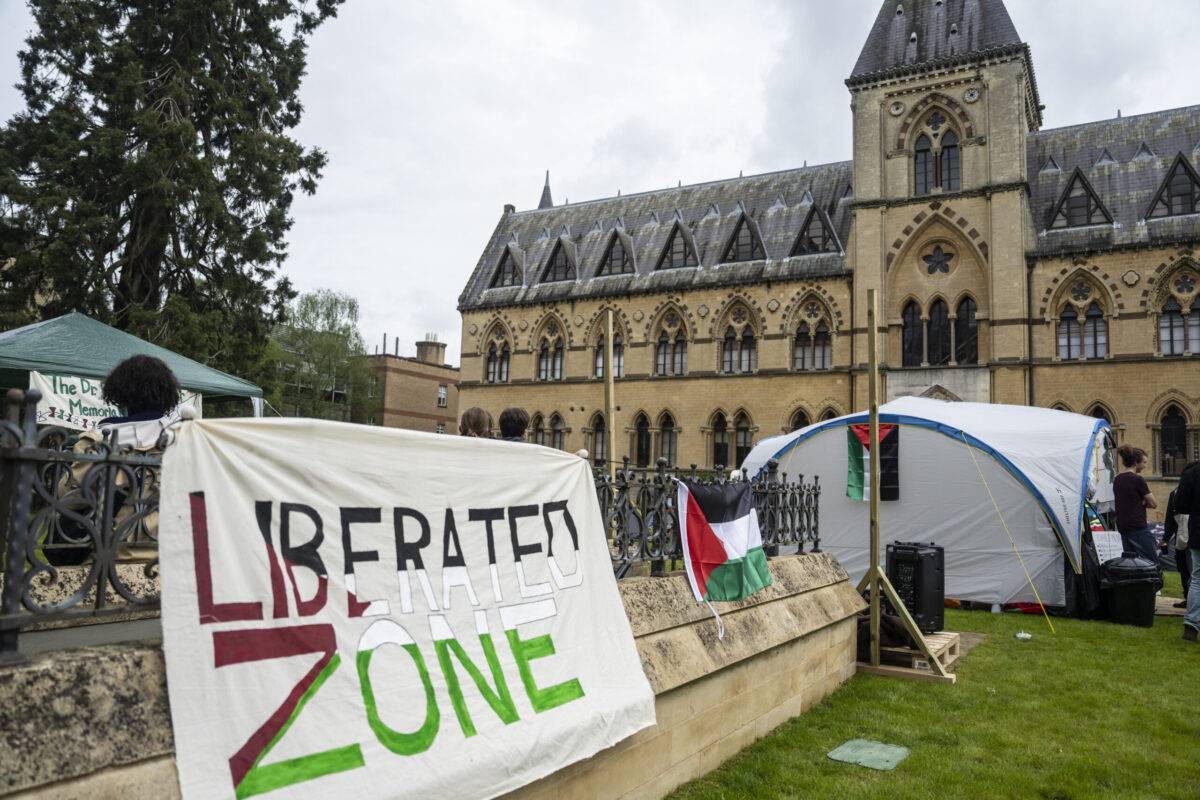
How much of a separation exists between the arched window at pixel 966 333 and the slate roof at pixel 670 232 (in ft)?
15.1

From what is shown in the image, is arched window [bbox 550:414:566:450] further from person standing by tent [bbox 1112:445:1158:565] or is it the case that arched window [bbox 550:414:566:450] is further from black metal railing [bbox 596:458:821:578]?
black metal railing [bbox 596:458:821:578]

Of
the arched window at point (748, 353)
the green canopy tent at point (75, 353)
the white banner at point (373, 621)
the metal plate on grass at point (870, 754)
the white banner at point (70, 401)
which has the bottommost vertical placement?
the metal plate on grass at point (870, 754)

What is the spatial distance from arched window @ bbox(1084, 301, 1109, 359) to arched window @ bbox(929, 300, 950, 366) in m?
4.38

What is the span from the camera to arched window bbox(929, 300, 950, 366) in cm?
2972

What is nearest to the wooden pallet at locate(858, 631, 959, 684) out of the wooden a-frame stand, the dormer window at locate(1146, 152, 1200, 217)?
the wooden a-frame stand

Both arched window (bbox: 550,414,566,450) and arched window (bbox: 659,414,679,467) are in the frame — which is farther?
arched window (bbox: 550,414,566,450)

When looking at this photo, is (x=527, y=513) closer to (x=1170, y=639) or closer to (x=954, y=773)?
(x=954, y=773)

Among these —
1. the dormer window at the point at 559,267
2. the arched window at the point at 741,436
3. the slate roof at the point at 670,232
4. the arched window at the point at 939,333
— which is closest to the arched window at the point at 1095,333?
the arched window at the point at 939,333

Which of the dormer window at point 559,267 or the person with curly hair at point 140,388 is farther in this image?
the dormer window at point 559,267

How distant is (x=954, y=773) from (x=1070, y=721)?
205 cm

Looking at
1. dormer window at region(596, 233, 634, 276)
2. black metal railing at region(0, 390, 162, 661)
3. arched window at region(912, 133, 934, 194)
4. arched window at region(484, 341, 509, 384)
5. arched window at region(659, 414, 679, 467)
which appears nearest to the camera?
black metal railing at region(0, 390, 162, 661)

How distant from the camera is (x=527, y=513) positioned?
15.0ft

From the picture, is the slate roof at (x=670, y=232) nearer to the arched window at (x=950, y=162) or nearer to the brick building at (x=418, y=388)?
the arched window at (x=950, y=162)

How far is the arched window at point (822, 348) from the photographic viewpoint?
3212cm
